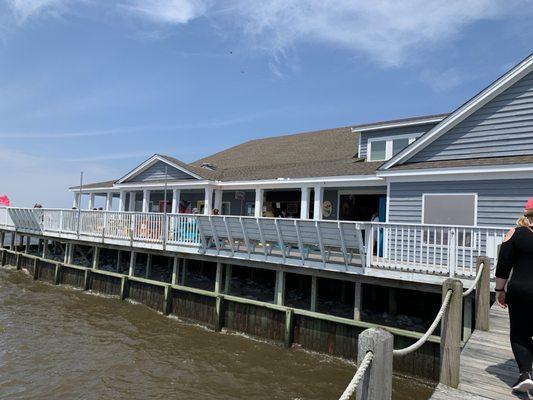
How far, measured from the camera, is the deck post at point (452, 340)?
394 centimetres

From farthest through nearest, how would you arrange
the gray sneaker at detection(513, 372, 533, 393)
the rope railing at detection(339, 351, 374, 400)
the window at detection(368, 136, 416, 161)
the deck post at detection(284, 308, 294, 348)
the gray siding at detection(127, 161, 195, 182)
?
1. the gray siding at detection(127, 161, 195, 182)
2. the window at detection(368, 136, 416, 161)
3. the deck post at detection(284, 308, 294, 348)
4. the gray sneaker at detection(513, 372, 533, 393)
5. the rope railing at detection(339, 351, 374, 400)

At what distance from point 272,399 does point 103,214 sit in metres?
12.1

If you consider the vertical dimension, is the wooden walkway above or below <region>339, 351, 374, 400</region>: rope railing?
below

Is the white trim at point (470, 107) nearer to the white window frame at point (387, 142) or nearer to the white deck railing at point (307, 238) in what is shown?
the white deck railing at point (307, 238)

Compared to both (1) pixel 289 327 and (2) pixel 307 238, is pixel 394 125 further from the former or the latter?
(1) pixel 289 327

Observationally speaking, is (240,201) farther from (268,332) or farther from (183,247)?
(268,332)

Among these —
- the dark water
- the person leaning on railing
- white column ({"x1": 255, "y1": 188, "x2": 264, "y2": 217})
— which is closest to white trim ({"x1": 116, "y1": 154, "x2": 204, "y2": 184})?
white column ({"x1": 255, "y1": 188, "x2": 264, "y2": 217})

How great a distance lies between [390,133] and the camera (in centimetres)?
1552

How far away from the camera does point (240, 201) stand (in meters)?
20.0

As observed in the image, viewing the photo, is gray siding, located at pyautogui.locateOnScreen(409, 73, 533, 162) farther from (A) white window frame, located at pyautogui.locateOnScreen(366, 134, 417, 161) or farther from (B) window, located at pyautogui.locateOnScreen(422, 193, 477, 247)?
(A) white window frame, located at pyautogui.locateOnScreen(366, 134, 417, 161)

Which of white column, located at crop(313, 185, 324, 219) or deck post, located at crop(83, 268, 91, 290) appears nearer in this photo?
white column, located at crop(313, 185, 324, 219)

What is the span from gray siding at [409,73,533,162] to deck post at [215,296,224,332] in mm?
7656

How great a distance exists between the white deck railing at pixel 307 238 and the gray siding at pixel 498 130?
2.51m

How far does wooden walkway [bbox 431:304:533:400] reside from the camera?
12.3 feet
